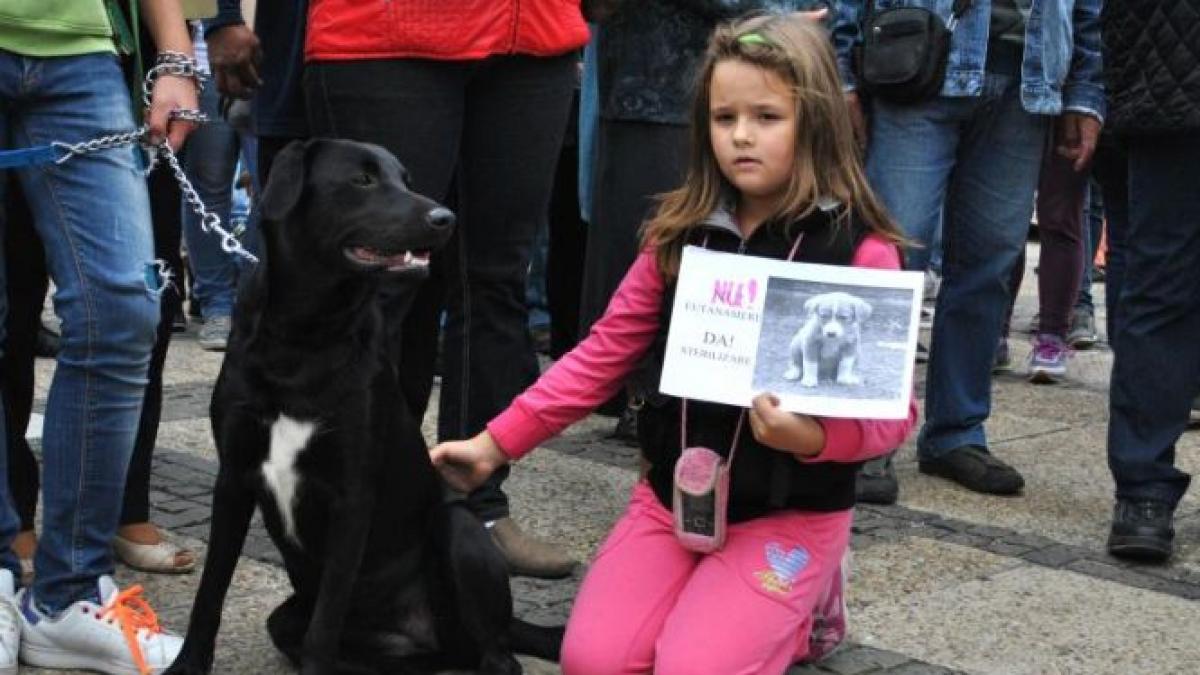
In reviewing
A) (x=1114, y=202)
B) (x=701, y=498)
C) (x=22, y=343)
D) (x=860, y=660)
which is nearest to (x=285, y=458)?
(x=701, y=498)

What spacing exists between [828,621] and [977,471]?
1828mm

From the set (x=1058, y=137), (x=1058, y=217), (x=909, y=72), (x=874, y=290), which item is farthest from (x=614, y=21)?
(x=1058, y=217)

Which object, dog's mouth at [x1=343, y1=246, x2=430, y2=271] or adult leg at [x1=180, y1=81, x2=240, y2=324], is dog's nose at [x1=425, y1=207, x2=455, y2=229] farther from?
adult leg at [x1=180, y1=81, x2=240, y2=324]

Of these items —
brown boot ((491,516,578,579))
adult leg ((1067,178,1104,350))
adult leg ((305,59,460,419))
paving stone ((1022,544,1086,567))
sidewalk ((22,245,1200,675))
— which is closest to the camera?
sidewalk ((22,245,1200,675))

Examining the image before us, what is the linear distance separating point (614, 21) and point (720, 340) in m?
1.88

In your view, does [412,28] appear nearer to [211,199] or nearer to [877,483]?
[877,483]

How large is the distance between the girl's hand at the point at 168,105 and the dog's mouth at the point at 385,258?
1.99ft

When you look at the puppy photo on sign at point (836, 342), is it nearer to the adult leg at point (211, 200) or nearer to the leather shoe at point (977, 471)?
the leather shoe at point (977, 471)

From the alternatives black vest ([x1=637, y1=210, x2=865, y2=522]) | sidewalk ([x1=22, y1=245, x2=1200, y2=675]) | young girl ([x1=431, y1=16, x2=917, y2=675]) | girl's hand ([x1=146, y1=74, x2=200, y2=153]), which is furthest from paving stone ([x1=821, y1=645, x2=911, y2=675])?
girl's hand ([x1=146, y1=74, x2=200, y2=153])

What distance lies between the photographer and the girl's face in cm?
347

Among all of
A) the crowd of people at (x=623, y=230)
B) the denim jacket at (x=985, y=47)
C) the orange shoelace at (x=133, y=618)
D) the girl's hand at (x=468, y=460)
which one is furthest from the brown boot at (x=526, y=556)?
the denim jacket at (x=985, y=47)

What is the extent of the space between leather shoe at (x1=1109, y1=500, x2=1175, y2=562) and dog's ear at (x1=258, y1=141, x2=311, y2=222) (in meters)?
2.57

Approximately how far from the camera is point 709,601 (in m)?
3.51

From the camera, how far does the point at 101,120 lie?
3492mm
